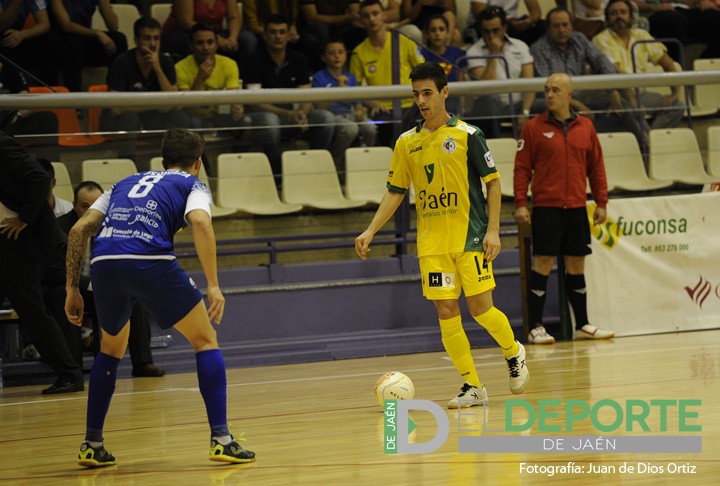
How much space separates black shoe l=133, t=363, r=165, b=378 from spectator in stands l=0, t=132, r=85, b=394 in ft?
2.57

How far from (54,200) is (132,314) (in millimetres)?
1228


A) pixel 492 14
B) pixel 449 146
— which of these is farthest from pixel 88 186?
pixel 492 14

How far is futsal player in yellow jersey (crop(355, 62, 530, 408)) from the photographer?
23.2 feet

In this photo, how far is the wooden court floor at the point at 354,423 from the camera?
16.5 ft

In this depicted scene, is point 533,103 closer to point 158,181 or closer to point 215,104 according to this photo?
point 215,104

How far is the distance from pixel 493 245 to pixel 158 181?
233 centimetres

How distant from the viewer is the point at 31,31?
11305 millimetres

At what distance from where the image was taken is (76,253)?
5.62 meters

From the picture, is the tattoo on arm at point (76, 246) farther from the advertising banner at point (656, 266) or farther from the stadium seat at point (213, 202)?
the advertising banner at point (656, 266)

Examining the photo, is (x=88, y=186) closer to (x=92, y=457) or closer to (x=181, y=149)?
(x=181, y=149)

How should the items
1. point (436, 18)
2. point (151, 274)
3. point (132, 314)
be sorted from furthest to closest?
point (436, 18), point (132, 314), point (151, 274)

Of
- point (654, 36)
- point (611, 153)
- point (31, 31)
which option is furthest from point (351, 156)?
point (654, 36)

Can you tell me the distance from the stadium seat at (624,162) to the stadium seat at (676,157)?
0.13m

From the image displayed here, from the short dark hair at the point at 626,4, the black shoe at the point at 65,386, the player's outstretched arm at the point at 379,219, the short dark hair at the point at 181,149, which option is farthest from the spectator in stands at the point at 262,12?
the short dark hair at the point at 181,149
